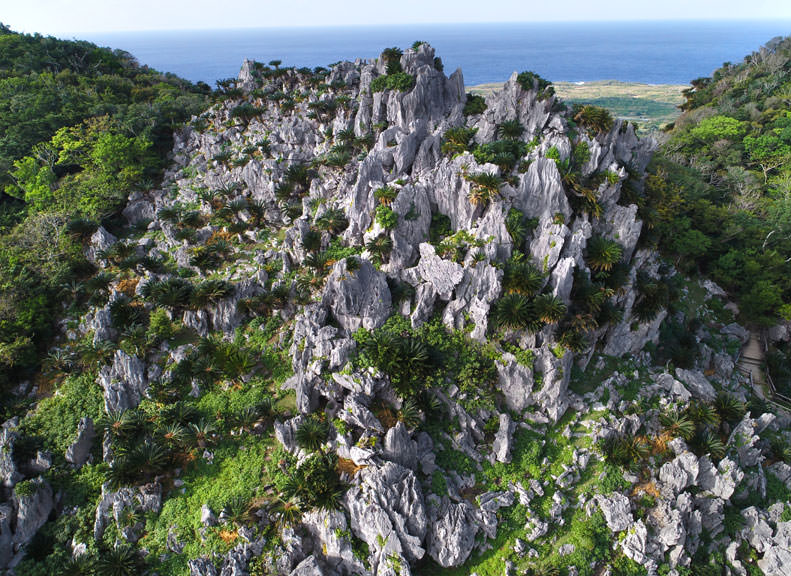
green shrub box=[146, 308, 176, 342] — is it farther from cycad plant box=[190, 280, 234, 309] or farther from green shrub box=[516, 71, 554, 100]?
green shrub box=[516, 71, 554, 100]

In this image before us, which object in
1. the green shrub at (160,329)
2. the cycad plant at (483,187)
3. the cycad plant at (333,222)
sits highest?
the cycad plant at (483,187)

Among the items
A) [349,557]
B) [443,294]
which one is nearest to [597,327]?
[443,294]

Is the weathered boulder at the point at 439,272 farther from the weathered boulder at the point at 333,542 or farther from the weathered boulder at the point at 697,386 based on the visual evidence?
the weathered boulder at the point at 697,386

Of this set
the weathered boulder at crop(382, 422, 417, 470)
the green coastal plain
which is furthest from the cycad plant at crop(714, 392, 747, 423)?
the green coastal plain

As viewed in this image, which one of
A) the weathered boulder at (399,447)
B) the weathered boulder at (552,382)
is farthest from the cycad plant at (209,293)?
the weathered boulder at (552,382)

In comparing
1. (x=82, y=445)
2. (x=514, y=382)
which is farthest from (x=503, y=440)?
(x=82, y=445)

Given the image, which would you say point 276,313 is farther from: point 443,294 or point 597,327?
point 597,327

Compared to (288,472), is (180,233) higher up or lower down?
higher up
